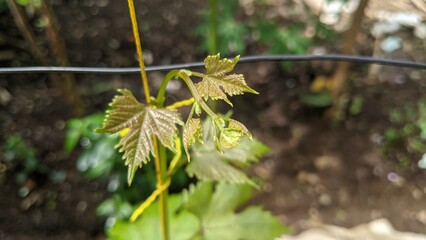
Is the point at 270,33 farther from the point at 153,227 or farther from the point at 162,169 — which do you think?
the point at 162,169

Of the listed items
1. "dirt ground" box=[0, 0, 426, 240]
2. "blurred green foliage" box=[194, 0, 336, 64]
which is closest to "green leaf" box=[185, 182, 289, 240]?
"dirt ground" box=[0, 0, 426, 240]

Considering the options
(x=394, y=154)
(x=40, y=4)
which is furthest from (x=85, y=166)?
(x=394, y=154)

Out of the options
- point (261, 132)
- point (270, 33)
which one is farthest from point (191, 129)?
point (261, 132)

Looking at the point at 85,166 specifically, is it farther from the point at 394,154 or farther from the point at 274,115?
the point at 394,154

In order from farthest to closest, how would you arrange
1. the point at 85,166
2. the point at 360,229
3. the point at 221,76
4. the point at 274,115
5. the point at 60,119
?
the point at 274,115 → the point at 60,119 → the point at 360,229 → the point at 85,166 → the point at 221,76

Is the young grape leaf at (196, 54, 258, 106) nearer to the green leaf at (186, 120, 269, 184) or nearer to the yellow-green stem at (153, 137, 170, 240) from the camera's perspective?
the yellow-green stem at (153, 137, 170, 240)
